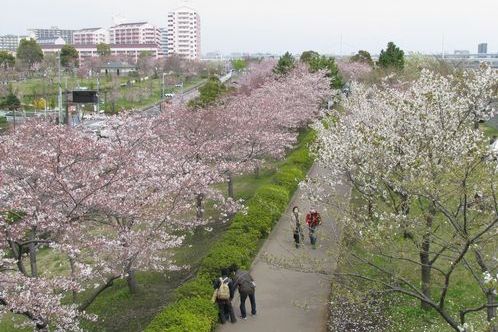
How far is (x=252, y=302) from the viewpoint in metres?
10.5

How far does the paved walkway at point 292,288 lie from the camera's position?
33.4ft

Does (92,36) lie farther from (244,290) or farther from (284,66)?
(244,290)

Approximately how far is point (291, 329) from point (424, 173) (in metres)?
4.01

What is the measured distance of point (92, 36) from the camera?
177 m

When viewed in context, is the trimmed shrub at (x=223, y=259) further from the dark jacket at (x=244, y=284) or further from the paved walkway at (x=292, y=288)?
the dark jacket at (x=244, y=284)

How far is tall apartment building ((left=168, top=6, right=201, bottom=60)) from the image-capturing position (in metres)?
164

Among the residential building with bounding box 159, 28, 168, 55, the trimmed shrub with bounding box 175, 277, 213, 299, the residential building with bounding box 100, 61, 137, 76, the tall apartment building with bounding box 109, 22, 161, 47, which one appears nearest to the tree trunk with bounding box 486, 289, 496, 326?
the trimmed shrub with bounding box 175, 277, 213, 299

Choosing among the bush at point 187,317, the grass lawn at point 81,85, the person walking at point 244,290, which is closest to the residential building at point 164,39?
the grass lawn at point 81,85

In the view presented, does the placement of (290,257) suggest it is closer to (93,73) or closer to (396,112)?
(396,112)

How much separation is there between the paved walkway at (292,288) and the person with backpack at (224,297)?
18cm

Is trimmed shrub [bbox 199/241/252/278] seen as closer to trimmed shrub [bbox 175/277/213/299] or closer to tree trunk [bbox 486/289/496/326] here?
trimmed shrub [bbox 175/277/213/299]

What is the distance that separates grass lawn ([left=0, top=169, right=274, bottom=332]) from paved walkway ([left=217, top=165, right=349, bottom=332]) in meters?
2.17

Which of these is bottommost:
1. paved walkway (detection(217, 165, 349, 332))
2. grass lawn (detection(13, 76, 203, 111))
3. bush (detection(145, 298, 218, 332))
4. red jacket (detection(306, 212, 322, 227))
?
paved walkway (detection(217, 165, 349, 332))

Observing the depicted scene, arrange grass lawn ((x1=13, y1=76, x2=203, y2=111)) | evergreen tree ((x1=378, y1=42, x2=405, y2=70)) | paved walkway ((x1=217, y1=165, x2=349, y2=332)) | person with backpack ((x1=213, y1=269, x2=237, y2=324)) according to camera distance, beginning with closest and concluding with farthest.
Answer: person with backpack ((x1=213, y1=269, x2=237, y2=324)) < paved walkway ((x1=217, y1=165, x2=349, y2=332)) < evergreen tree ((x1=378, y1=42, x2=405, y2=70)) < grass lawn ((x1=13, y1=76, x2=203, y2=111))
